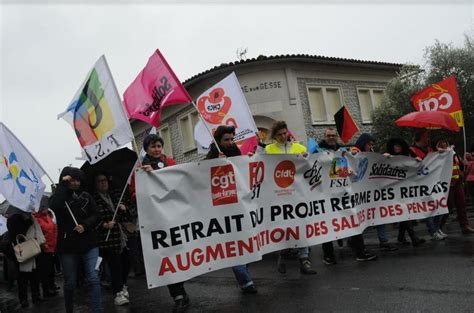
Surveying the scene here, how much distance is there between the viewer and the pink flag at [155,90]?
19.9 feet

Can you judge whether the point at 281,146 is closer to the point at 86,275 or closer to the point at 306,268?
the point at 306,268

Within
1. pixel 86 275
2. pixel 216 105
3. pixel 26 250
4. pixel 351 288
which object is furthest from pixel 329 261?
pixel 26 250

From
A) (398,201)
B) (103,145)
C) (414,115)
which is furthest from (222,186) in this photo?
(414,115)

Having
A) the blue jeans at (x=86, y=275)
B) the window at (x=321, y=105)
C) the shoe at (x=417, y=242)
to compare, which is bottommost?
the shoe at (x=417, y=242)

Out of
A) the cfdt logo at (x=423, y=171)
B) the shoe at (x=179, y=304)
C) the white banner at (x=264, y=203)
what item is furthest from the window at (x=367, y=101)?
the shoe at (x=179, y=304)

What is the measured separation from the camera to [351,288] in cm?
502

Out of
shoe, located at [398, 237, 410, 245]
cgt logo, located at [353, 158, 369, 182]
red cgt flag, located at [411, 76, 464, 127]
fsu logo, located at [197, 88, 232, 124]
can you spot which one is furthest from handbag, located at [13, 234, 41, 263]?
red cgt flag, located at [411, 76, 464, 127]

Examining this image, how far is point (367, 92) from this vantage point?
24266mm

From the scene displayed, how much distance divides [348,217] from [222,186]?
2.29 metres

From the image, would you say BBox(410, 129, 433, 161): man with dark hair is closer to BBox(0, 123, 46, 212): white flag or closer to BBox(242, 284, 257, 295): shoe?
BBox(242, 284, 257, 295): shoe

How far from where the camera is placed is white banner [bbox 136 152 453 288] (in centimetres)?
498

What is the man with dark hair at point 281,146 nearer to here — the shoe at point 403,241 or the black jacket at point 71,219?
the shoe at point 403,241

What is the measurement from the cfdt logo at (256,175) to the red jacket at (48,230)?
441cm

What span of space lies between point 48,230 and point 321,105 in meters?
16.2
